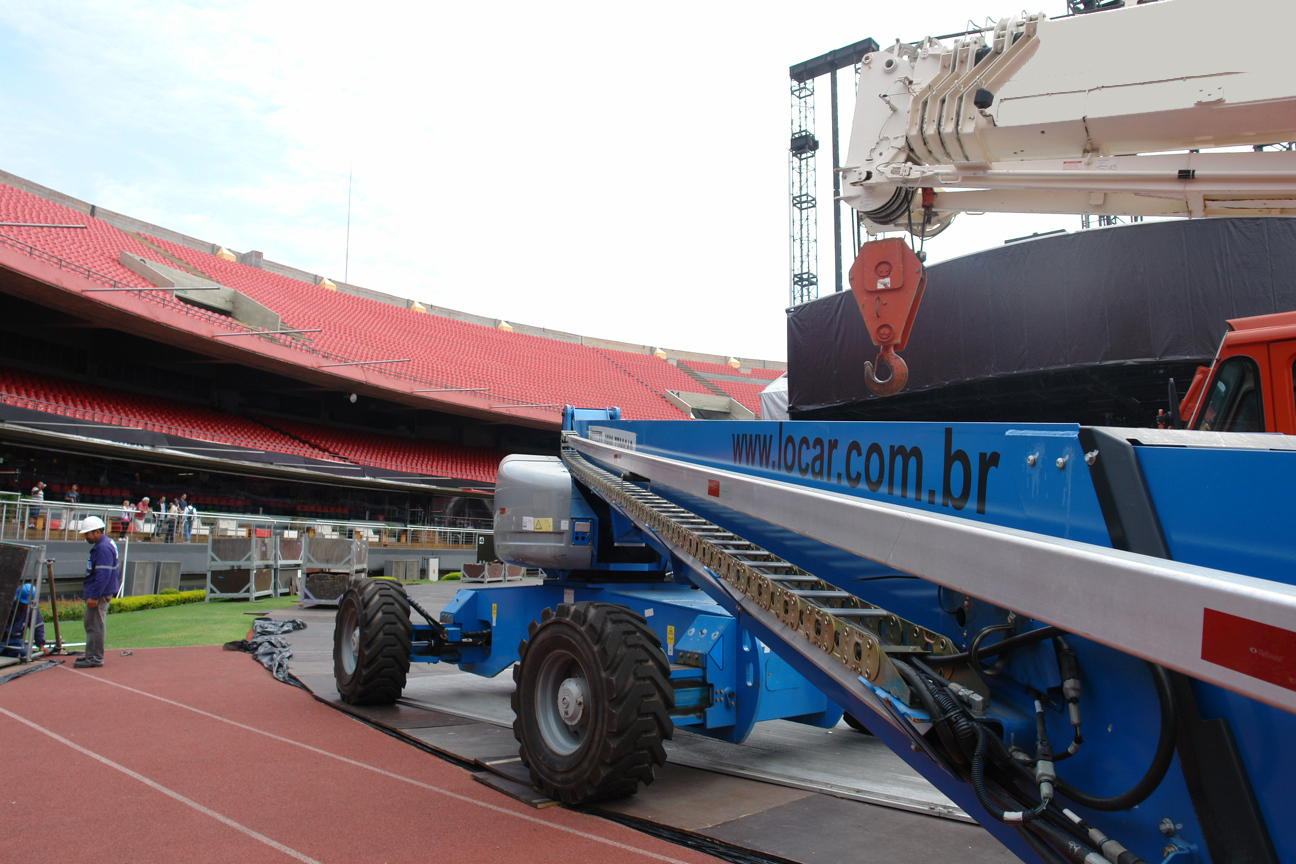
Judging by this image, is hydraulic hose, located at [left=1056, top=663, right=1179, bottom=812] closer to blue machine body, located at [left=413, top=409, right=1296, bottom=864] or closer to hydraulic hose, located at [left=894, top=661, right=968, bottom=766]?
blue machine body, located at [left=413, top=409, right=1296, bottom=864]

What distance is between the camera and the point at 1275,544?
5.41 feet

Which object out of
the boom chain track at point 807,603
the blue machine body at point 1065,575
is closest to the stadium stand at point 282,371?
the boom chain track at point 807,603

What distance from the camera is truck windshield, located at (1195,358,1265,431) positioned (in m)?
→ 3.88

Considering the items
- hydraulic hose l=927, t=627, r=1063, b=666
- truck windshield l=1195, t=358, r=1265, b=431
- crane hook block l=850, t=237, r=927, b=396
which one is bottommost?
hydraulic hose l=927, t=627, r=1063, b=666

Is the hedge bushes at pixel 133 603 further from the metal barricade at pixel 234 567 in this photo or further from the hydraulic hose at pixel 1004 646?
the hydraulic hose at pixel 1004 646

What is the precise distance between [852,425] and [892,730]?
1.12 m

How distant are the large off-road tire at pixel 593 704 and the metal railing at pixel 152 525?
14636mm

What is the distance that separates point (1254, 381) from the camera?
389 cm

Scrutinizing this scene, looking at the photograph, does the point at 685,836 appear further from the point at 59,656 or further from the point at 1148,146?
the point at 59,656

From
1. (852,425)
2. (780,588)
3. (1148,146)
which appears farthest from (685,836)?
(1148,146)


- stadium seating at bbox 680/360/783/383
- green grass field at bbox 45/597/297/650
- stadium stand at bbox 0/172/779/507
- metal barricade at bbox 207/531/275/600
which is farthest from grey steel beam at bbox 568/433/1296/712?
stadium seating at bbox 680/360/783/383

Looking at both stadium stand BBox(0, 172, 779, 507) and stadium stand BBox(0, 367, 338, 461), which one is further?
stadium stand BBox(0, 172, 779, 507)

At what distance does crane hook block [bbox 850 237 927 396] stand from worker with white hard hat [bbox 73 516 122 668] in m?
8.70

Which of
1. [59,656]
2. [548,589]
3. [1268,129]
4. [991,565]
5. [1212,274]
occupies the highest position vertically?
[1212,274]
